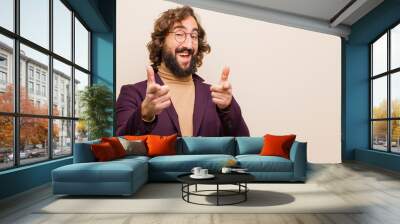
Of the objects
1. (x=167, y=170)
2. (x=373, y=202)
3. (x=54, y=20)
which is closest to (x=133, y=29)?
(x=54, y=20)

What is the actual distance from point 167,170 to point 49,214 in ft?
7.00

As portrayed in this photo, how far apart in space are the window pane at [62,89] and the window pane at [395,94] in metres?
6.31

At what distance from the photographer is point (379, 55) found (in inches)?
338

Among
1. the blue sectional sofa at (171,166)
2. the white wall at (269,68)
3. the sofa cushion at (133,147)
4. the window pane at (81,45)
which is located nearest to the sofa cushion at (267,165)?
the blue sectional sofa at (171,166)

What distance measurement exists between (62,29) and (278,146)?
4102 mm

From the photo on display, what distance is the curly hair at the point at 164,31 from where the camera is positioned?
7.64 meters

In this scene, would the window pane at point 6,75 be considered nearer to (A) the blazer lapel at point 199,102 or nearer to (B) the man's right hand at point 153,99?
(B) the man's right hand at point 153,99

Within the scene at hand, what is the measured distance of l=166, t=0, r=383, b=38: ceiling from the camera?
288 inches

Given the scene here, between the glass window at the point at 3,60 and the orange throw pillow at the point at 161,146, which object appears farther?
the orange throw pillow at the point at 161,146

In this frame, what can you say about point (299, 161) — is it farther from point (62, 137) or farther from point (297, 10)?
point (62, 137)

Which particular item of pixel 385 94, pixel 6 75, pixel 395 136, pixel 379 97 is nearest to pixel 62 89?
pixel 6 75

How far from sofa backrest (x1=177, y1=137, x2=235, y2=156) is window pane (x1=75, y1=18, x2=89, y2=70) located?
2.59 metres

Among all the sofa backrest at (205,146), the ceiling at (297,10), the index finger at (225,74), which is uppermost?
the ceiling at (297,10)

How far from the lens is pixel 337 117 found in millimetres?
8305
